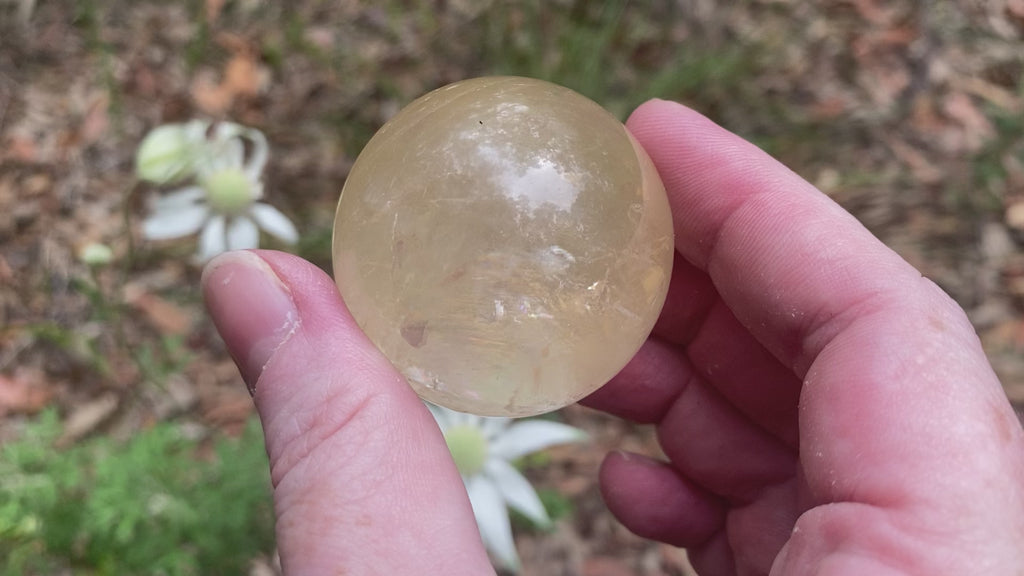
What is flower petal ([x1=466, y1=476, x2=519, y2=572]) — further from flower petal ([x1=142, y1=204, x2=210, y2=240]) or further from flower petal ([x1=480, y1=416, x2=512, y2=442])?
flower petal ([x1=142, y1=204, x2=210, y2=240])

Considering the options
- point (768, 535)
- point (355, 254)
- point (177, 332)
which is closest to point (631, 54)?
point (177, 332)

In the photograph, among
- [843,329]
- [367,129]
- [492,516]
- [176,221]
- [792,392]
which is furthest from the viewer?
[367,129]

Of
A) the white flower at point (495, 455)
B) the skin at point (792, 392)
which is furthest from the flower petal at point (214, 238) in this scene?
the skin at point (792, 392)

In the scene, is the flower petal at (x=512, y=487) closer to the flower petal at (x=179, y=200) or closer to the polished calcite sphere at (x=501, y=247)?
the polished calcite sphere at (x=501, y=247)

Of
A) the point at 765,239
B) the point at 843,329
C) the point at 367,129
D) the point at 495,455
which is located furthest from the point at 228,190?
the point at 843,329

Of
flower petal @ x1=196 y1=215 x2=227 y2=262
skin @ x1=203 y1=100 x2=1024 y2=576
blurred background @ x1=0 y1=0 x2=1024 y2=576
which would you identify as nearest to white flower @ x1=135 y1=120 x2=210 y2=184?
flower petal @ x1=196 y1=215 x2=227 y2=262

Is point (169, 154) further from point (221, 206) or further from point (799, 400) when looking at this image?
point (799, 400)
